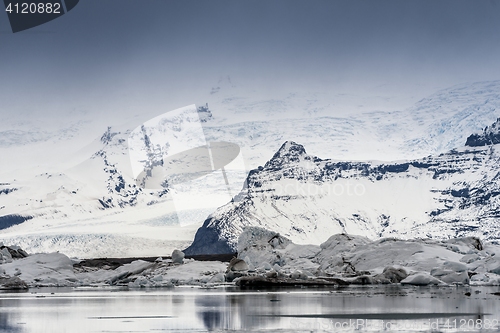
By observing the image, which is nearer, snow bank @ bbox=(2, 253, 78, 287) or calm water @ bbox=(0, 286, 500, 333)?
calm water @ bbox=(0, 286, 500, 333)

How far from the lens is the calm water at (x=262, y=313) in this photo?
57.3 feet

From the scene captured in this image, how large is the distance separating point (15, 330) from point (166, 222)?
140 meters

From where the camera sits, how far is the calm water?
17.5 meters

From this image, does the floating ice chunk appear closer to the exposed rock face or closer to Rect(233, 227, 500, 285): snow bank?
Rect(233, 227, 500, 285): snow bank

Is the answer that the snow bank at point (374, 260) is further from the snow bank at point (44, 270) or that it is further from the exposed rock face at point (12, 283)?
the exposed rock face at point (12, 283)

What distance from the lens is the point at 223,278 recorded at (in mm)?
41938

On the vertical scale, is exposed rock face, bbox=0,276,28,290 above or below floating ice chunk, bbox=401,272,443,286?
above

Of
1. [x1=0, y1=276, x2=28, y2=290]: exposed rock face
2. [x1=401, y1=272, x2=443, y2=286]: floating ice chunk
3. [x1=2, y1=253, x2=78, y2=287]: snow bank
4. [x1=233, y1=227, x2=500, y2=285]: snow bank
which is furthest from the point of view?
[x1=2, y1=253, x2=78, y2=287]: snow bank

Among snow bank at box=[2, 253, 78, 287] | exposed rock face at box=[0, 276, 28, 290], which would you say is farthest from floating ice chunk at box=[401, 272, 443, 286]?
snow bank at box=[2, 253, 78, 287]

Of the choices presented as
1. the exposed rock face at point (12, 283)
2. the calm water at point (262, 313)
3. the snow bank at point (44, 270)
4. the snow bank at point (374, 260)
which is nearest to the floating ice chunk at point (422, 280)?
the snow bank at point (374, 260)

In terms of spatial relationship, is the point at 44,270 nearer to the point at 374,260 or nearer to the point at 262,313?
the point at 374,260

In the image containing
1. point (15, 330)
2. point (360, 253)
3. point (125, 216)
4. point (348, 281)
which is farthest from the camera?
point (125, 216)

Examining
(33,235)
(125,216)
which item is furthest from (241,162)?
(33,235)

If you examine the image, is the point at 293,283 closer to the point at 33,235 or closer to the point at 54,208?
the point at 33,235
